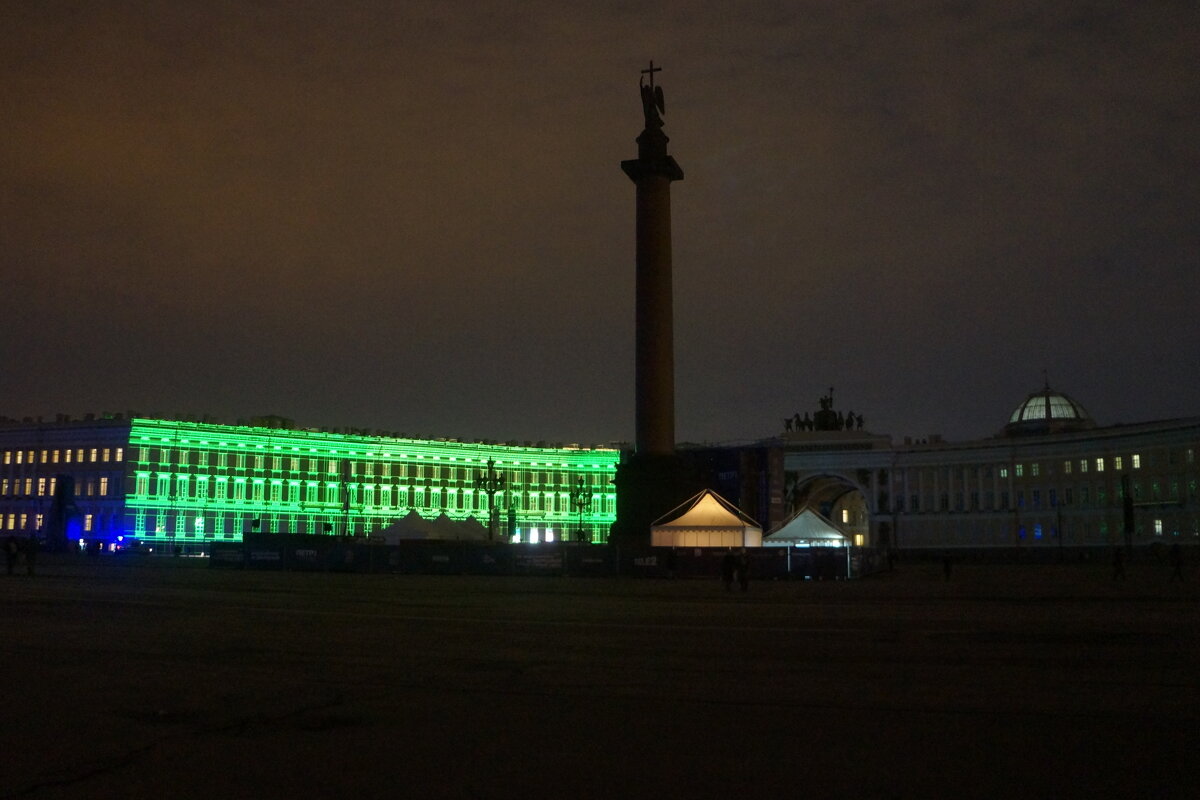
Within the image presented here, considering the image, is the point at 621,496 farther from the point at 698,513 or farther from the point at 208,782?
the point at 208,782

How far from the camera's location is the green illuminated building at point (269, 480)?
118875mm

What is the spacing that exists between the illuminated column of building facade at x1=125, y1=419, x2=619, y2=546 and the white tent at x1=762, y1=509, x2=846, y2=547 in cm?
5600

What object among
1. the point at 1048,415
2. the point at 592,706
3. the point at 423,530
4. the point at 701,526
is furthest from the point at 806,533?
the point at 1048,415

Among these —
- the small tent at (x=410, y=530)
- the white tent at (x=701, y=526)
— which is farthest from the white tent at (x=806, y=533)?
the small tent at (x=410, y=530)

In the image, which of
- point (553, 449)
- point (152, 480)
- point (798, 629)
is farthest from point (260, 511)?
point (798, 629)

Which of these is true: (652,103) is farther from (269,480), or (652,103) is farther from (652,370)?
(269,480)

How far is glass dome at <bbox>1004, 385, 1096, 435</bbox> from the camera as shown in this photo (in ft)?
463

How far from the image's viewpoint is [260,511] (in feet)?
413

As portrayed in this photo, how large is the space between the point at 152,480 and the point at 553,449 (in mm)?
49715

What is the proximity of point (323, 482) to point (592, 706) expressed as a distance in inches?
4867

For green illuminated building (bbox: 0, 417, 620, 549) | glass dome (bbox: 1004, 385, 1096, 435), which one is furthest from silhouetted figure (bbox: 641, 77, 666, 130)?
glass dome (bbox: 1004, 385, 1096, 435)

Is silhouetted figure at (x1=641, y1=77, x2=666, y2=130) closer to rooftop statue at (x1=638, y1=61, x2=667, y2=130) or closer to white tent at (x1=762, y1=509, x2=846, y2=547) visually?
rooftop statue at (x1=638, y1=61, x2=667, y2=130)

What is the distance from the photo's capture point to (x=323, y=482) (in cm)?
13088

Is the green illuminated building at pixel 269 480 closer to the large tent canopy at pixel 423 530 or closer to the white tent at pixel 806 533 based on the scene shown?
the large tent canopy at pixel 423 530
